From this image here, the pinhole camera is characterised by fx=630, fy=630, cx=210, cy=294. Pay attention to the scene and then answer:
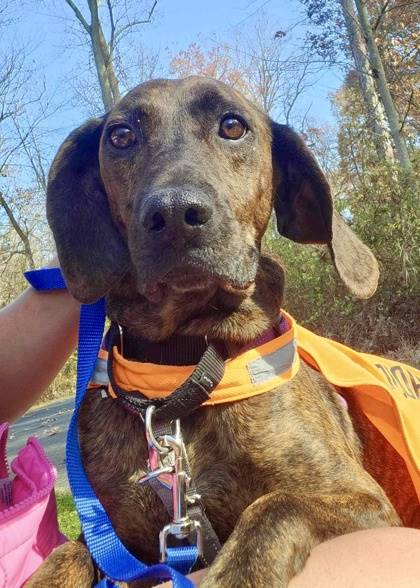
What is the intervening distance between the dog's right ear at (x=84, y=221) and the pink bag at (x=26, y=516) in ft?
2.08

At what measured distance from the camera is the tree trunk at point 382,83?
30.3 ft

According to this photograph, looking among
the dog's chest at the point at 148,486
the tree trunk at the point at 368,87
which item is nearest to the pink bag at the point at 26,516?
the dog's chest at the point at 148,486

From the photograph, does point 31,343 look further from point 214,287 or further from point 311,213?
point 311,213

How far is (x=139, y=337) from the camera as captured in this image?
2.40 metres

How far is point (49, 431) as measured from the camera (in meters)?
9.41

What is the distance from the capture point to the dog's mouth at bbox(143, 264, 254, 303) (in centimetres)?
206

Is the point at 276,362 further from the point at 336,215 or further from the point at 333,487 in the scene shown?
the point at 336,215

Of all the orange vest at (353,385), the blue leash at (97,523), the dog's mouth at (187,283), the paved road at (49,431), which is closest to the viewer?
the blue leash at (97,523)

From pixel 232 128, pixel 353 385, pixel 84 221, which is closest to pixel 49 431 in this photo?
pixel 84 221

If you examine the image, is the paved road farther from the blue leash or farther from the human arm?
the blue leash

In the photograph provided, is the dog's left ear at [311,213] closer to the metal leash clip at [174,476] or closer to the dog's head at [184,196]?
the dog's head at [184,196]

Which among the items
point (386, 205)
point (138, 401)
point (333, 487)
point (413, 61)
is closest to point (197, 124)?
point (138, 401)

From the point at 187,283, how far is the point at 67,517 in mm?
3595

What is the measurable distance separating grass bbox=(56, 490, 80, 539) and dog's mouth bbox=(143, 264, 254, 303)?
2.80 m
